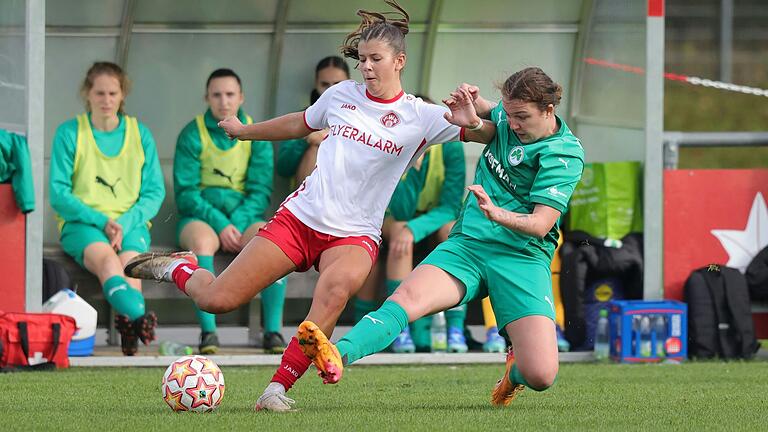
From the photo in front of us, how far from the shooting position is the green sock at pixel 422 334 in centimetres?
1029

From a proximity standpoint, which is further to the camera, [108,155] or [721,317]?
[108,155]


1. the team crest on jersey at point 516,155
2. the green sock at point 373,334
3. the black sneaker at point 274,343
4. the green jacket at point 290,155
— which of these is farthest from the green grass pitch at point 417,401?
the green jacket at point 290,155

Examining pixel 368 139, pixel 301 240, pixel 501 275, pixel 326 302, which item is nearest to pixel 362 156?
pixel 368 139

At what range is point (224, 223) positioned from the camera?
10.4 meters

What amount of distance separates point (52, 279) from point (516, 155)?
430cm

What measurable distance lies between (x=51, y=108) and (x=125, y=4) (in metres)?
0.97

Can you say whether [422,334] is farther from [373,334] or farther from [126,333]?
[373,334]

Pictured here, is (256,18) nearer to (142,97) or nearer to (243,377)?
(142,97)

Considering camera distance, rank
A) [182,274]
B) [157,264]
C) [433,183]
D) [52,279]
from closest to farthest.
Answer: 1. [182,274]
2. [157,264]
3. [52,279]
4. [433,183]

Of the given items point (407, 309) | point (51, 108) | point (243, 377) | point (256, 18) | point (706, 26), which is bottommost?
point (243, 377)

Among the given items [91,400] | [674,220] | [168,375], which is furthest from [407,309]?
[674,220]

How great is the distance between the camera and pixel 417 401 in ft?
24.0

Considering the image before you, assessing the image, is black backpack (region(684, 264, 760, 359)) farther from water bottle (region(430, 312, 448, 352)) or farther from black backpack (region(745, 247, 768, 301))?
water bottle (region(430, 312, 448, 352))

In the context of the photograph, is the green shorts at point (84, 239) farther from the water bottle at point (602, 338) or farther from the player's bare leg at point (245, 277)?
the water bottle at point (602, 338)
